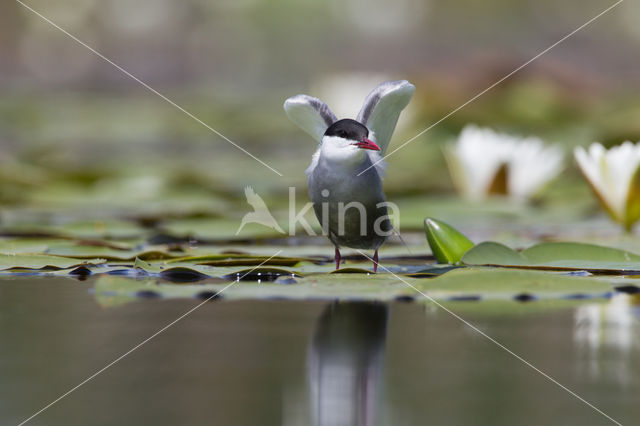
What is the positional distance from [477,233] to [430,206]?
51cm

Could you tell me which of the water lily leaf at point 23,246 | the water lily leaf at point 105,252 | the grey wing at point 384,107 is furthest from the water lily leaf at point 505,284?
the water lily leaf at point 23,246

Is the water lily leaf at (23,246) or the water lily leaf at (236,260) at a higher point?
the water lily leaf at (23,246)

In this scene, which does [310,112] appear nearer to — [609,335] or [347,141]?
[347,141]

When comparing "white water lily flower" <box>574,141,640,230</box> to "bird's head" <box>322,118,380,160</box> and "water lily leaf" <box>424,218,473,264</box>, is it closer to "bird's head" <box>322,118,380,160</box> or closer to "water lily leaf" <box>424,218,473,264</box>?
"water lily leaf" <box>424,218,473,264</box>

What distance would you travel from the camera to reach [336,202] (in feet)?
8.48

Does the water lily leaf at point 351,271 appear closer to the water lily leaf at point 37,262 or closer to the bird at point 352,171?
the bird at point 352,171

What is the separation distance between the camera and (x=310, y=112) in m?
2.77

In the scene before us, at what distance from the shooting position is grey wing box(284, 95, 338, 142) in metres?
2.70

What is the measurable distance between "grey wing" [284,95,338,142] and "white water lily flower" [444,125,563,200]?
172 centimetres

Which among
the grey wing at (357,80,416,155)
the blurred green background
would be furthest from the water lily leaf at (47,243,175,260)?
the blurred green background

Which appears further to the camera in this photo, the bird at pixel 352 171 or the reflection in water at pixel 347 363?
the bird at pixel 352 171

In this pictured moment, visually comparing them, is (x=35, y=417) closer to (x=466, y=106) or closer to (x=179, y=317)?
(x=179, y=317)

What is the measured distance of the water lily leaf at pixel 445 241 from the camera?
8.70 ft

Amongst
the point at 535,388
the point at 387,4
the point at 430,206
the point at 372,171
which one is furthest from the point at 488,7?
the point at 535,388
